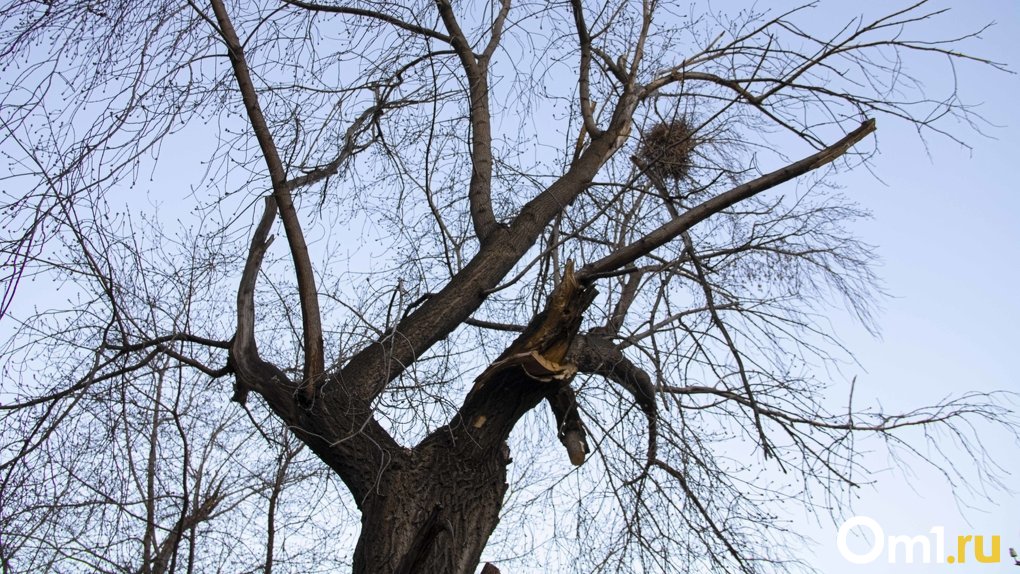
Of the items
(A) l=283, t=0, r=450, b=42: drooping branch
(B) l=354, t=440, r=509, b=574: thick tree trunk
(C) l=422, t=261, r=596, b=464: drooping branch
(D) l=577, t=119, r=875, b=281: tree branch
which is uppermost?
(A) l=283, t=0, r=450, b=42: drooping branch

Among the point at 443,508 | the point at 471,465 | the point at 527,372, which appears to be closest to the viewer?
the point at 443,508

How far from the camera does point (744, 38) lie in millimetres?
4980

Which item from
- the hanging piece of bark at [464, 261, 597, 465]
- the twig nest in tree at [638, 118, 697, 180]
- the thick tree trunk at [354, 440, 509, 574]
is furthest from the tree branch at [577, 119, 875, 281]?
the thick tree trunk at [354, 440, 509, 574]

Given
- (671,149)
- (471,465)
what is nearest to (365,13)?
(671,149)

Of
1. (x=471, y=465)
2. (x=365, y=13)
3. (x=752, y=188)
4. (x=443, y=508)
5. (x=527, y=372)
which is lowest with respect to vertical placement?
(x=443, y=508)

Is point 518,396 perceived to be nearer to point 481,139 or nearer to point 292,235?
point 292,235

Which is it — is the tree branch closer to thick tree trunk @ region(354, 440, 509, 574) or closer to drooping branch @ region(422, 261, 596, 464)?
drooping branch @ region(422, 261, 596, 464)

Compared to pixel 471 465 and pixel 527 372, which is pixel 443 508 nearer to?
pixel 471 465

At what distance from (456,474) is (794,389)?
5.60 ft

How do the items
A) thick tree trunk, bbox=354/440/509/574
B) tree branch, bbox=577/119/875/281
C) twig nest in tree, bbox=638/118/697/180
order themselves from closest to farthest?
1. thick tree trunk, bbox=354/440/509/574
2. tree branch, bbox=577/119/875/281
3. twig nest in tree, bbox=638/118/697/180

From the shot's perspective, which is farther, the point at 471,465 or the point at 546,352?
the point at 471,465

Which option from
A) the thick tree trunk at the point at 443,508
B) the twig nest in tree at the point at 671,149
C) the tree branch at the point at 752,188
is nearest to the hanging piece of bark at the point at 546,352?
the thick tree trunk at the point at 443,508

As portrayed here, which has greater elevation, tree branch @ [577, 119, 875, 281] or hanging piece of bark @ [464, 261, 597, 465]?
tree branch @ [577, 119, 875, 281]

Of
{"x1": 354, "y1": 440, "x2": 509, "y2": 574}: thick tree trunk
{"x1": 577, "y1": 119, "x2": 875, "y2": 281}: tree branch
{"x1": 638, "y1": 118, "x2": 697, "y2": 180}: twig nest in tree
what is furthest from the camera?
{"x1": 638, "y1": 118, "x2": 697, "y2": 180}: twig nest in tree
